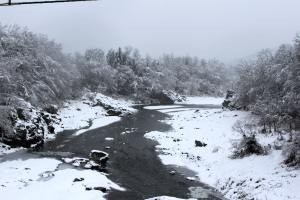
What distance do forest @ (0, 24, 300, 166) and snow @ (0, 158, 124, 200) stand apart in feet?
16.6

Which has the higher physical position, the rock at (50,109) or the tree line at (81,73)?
the tree line at (81,73)

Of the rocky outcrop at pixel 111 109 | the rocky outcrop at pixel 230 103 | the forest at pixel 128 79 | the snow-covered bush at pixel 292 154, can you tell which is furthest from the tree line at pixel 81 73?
the rocky outcrop at pixel 230 103

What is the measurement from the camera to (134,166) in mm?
15547

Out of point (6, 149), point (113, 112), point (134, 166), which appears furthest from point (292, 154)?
point (113, 112)

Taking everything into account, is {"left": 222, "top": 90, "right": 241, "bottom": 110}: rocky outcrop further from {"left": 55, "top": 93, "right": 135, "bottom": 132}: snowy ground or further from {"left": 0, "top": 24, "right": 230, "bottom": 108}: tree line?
{"left": 0, "top": 24, "right": 230, "bottom": 108}: tree line

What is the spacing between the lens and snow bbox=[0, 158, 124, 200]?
1038 cm

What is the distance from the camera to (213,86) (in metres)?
103

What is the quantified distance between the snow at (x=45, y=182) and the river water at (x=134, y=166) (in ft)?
3.69

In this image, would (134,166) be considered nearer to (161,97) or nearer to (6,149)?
(6,149)

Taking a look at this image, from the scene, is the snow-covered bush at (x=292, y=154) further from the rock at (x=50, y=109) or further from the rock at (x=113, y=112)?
the rock at (x=113, y=112)

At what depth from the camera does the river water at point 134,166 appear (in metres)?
11.5

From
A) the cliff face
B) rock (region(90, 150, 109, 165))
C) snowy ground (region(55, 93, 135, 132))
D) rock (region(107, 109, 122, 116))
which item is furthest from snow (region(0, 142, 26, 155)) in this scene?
rock (region(107, 109, 122, 116))

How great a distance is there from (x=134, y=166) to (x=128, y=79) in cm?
5634

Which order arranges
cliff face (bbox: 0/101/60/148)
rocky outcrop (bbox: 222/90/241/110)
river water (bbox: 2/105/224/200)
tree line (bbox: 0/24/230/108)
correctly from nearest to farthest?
river water (bbox: 2/105/224/200) < cliff face (bbox: 0/101/60/148) < tree line (bbox: 0/24/230/108) < rocky outcrop (bbox: 222/90/241/110)
